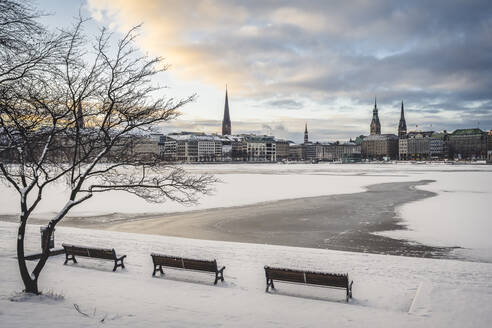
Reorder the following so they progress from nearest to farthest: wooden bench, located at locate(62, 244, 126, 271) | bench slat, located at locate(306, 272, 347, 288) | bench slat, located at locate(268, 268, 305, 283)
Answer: bench slat, located at locate(306, 272, 347, 288)
bench slat, located at locate(268, 268, 305, 283)
wooden bench, located at locate(62, 244, 126, 271)

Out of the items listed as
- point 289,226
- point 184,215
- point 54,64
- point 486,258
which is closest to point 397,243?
point 486,258

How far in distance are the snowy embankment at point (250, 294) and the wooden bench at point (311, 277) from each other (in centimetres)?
38

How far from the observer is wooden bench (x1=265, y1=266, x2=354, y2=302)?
29.7 feet

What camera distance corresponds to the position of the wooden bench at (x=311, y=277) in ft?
29.7

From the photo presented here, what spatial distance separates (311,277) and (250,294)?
59.6 inches

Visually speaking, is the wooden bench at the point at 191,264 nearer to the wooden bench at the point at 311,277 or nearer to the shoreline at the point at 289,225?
the wooden bench at the point at 311,277

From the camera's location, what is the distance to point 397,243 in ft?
53.9

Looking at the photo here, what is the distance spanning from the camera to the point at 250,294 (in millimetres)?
9594

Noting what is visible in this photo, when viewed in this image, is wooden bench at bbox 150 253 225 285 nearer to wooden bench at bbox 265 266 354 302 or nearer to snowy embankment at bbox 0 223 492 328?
snowy embankment at bbox 0 223 492 328

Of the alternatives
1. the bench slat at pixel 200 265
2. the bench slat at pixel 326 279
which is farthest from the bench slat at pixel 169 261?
the bench slat at pixel 326 279

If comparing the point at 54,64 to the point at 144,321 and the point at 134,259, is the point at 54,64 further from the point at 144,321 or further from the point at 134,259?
the point at 134,259

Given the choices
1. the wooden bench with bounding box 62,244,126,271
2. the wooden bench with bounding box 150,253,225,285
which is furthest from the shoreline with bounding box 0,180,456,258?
the wooden bench with bounding box 150,253,225,285

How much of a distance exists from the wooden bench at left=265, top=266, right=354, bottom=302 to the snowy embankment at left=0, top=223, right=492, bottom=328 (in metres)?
0.38

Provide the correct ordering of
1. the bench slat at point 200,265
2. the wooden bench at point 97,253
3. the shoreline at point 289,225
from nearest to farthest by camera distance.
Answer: the bench slat at point 200,265
the wooden bench at point 97,253
the shoreline at point 289,225
